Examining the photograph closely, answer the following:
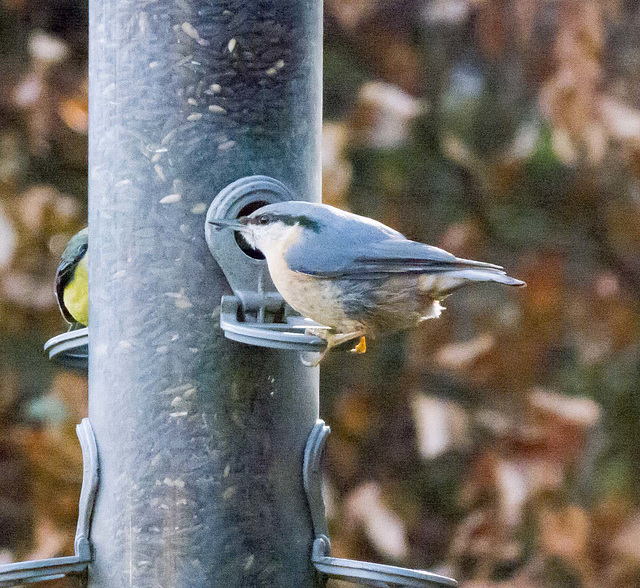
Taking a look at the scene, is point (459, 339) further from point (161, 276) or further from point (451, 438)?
point (161, 276)


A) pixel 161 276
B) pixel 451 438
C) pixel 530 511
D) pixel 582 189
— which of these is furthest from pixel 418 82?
pixel 161 276

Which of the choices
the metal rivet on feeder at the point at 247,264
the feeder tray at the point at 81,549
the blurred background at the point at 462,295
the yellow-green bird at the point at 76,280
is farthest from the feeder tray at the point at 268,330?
the blurred background at the point at 462,295

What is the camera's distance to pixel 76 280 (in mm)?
3316

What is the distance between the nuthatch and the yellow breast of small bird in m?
0.74

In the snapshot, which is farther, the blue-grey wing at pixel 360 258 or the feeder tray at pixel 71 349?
the feeder tray at pixel 71 349

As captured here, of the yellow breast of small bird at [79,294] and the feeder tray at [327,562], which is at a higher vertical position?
the yellow breast of small bird at [79,294]

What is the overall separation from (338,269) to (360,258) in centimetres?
6

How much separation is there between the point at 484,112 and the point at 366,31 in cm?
59

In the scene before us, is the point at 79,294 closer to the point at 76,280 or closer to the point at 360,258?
the point at 76,280

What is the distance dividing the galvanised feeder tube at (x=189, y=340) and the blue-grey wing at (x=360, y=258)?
0.25 metres

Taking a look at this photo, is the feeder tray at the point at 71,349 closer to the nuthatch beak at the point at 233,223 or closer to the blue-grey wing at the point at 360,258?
the nuthatch beak at the point at 233,223

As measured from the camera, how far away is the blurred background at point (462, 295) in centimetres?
437

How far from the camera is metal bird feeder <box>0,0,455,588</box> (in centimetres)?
280

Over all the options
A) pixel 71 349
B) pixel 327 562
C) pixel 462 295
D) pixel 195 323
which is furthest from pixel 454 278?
pixel 462 295
